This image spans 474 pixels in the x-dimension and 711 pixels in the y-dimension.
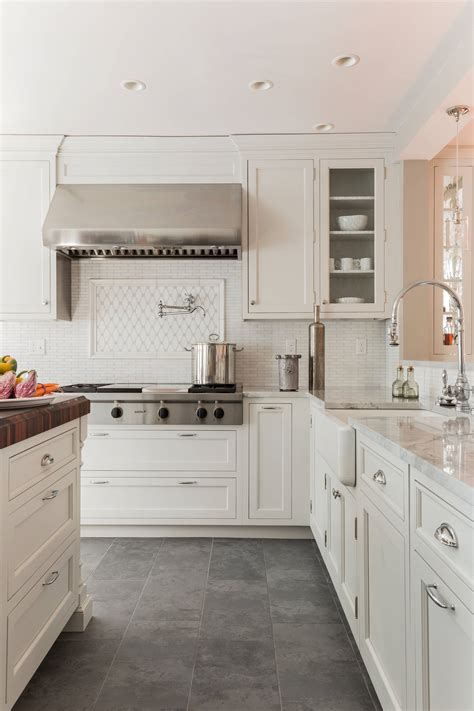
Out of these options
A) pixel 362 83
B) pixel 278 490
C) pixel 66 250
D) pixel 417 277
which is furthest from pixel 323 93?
pixel 278 490

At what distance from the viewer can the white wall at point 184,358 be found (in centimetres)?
371

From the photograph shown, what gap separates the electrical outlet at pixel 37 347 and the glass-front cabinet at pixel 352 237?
2.07 m

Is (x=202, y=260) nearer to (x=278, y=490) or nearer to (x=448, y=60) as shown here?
(x=278, y=490)

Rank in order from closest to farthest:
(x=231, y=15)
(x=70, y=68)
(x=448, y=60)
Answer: (x=231, y=15), (x=448, y=60), (x=70, y=68)

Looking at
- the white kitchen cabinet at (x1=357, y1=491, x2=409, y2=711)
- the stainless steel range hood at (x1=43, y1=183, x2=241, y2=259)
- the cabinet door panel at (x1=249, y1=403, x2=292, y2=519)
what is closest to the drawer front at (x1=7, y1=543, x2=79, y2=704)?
the white kitchen cabinet at (x1=357, y1=491, x2=409, y2=711)

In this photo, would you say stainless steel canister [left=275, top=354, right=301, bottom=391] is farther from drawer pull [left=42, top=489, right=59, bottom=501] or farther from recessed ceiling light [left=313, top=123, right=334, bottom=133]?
drawer pull [left=42, top=489, right=59, bottom=501]

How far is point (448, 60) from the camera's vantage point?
2410mm

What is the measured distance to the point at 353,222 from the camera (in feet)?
11.3

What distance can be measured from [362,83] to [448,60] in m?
0.49

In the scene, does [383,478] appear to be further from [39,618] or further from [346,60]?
[346,60]

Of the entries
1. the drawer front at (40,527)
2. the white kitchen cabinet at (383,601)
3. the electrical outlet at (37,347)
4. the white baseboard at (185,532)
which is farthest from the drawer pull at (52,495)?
the electrical outlet at (37,347)

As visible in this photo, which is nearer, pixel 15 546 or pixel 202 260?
pixel 15 546

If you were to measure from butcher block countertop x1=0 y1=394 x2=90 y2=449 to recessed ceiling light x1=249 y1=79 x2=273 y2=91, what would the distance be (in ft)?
6.42

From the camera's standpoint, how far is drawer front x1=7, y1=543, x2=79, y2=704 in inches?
56.1
